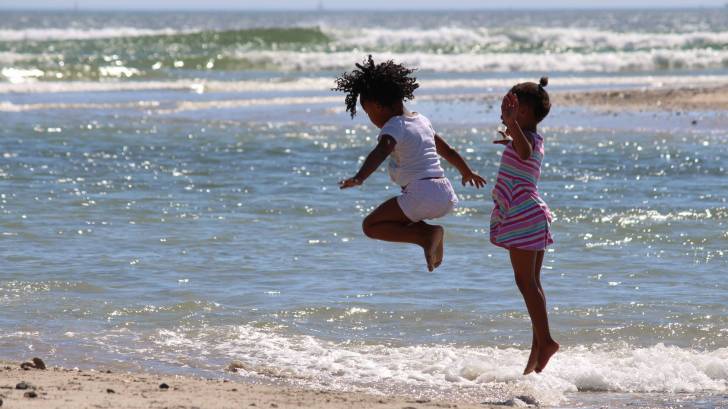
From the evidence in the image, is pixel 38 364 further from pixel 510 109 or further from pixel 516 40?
pixel 516 40

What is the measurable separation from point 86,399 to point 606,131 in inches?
593

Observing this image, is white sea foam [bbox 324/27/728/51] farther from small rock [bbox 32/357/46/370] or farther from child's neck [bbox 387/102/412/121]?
small rock [bbox 32/357/46/370]

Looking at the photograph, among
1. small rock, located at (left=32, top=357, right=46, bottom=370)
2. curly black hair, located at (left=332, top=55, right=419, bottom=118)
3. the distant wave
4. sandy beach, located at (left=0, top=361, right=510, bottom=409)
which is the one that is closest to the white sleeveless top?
curly black hair, located at (left=332, top=55, right=419, bottom=118)

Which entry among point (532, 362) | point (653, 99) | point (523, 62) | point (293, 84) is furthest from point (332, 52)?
point (532, 362)

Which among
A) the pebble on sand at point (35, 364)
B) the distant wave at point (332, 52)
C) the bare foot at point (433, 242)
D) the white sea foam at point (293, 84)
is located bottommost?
the pebble on sand at point (35, 364)

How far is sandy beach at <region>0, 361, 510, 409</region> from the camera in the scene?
5.07 meters

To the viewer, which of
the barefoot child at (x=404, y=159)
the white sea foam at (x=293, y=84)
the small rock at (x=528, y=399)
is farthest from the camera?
the white sea foam at (x=293, y=84)

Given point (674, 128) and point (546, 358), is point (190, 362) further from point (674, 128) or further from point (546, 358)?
point (674, 128)

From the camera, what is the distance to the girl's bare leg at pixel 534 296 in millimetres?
6188

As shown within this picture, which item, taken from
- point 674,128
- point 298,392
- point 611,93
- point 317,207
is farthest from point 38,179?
point 611,93

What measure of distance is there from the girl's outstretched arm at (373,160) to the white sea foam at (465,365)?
99cm

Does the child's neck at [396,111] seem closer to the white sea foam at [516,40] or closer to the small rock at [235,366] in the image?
the small rock at [235,366]

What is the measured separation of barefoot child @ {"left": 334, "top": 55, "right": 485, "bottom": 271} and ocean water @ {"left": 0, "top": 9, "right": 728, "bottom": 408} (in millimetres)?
694

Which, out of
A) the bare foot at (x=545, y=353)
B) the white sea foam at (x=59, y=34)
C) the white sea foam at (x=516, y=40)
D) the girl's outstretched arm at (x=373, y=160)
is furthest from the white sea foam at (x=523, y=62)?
the bare foot at (x=545, y=353)
